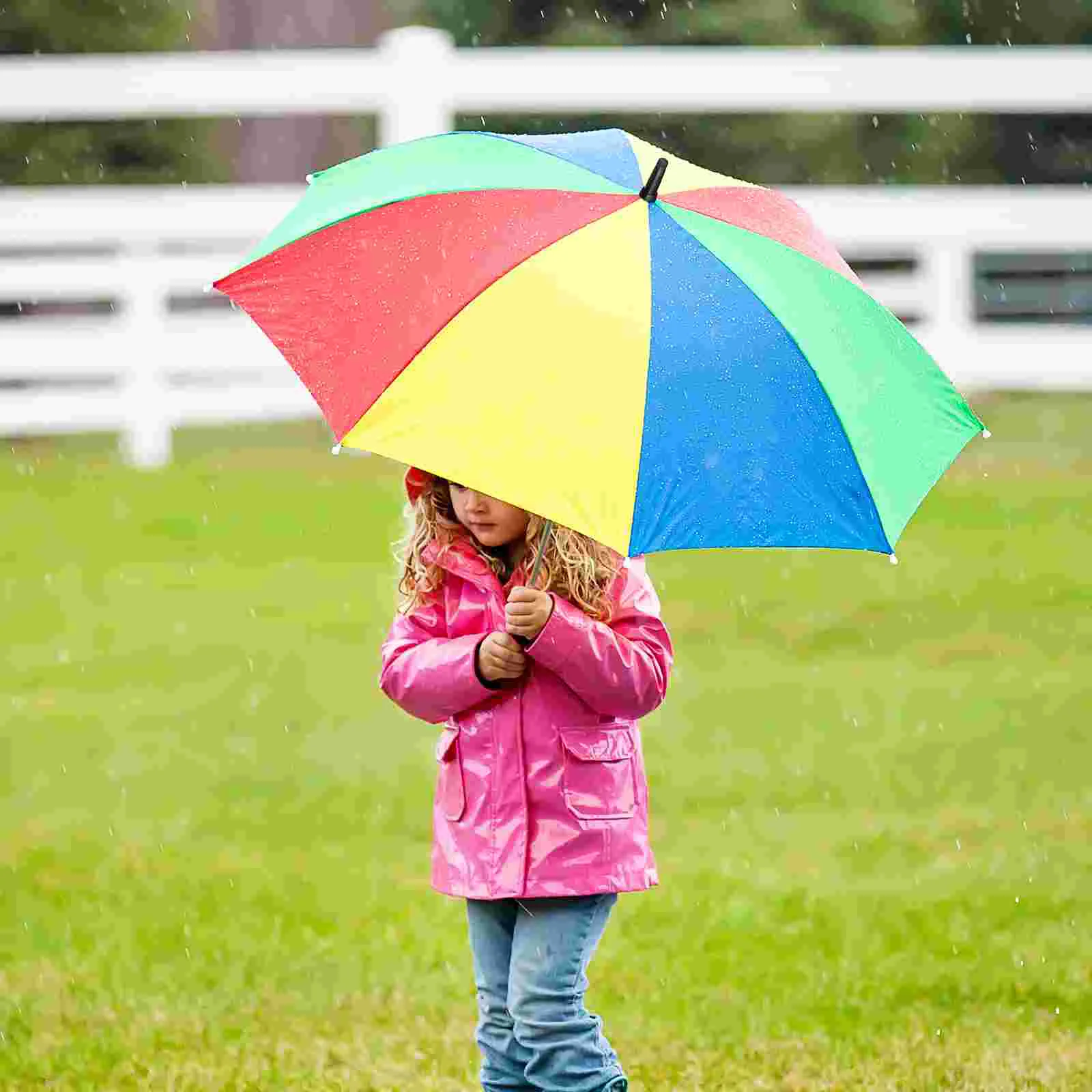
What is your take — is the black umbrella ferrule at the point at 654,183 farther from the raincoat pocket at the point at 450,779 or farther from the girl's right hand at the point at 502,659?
the raincoat pocket at the point at 450,779

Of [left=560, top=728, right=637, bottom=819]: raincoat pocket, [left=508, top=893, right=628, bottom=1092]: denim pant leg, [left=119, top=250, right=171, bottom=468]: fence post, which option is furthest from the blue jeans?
[left=119, top=250, right=171, bottom=468]: fence post

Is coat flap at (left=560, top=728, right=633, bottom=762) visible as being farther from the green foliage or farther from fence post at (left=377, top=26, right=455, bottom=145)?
the green foliage

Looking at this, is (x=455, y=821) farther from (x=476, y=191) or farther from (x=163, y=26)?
(x=163, y=26)

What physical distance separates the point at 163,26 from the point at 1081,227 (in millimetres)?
8680

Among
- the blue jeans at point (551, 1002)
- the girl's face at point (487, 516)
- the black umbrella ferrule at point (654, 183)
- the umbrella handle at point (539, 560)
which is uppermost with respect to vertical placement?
the black umbrella ferrule at point (654, 183)

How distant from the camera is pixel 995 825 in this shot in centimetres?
595

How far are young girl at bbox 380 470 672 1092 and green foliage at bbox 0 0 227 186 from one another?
12.7 m

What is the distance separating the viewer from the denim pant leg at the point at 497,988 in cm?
348

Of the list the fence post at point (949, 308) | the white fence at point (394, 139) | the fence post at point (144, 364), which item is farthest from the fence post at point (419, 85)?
the fence post at point (949, 308)

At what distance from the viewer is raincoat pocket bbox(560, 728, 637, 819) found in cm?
338

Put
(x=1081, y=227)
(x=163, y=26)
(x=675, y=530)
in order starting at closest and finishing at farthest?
(x=675, y=530) < (x=1081, y=227) < (x=163, y=26)

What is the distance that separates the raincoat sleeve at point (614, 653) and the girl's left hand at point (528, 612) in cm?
1

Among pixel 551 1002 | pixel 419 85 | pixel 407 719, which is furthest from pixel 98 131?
pixel 551 1002

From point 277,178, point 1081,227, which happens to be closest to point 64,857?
point 1081,227
